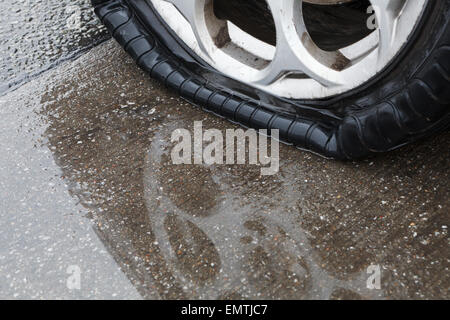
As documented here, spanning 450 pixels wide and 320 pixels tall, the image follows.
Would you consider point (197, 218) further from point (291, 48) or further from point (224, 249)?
point (291, 48)

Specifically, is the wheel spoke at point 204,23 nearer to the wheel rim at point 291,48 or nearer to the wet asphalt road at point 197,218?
the wheel rim at point 291,48

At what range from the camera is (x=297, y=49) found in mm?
1522

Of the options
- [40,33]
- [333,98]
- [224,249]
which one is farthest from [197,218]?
[40,33]

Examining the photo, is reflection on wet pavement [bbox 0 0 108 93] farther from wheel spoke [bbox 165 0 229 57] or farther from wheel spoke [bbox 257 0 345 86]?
wheel spoke [bbox 257 0 345 86]

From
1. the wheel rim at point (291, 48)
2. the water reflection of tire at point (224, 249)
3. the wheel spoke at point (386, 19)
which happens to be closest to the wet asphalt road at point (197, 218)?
the water reflection of tire at point (224, 249)

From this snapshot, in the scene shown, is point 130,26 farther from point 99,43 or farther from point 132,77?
point 99,43

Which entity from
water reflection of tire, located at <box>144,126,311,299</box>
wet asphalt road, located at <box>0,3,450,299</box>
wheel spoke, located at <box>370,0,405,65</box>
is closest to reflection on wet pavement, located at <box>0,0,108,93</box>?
wet asphalt road, located at <box>0,3,450,299</box>

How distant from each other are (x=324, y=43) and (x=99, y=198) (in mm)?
851

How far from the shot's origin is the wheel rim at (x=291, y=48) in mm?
1315

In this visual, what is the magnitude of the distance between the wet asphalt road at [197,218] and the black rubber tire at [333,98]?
8 centimetres

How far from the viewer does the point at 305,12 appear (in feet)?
6.76

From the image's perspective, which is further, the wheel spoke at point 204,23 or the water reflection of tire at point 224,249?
the wheel spoke at point 204,23

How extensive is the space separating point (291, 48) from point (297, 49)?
17 mm
